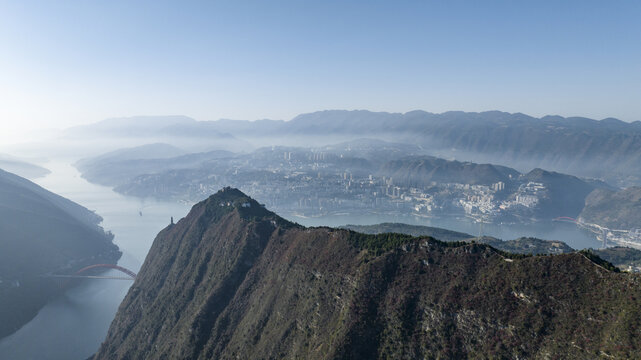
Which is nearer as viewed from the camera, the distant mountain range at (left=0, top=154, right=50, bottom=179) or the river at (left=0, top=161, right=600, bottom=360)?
the river at (left=0, top=161, right=600, bottom=360)

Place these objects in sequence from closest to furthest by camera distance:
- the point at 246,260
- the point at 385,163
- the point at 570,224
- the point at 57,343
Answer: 1. the point at 246,260
2. the point at 57,343
3. the point at 570,224
4. the point at 385,163

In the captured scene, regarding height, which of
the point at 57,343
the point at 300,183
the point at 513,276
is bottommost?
the point at 57,343

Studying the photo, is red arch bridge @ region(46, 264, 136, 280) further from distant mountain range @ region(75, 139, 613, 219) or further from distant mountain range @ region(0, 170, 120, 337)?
distant mountain range @ region(75, 139, 613, 219)

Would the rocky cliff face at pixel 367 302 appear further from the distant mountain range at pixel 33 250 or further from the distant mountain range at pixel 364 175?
the distant mountain range at pixel 364 175

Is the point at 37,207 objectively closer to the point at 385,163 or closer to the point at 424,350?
the point at 424,350

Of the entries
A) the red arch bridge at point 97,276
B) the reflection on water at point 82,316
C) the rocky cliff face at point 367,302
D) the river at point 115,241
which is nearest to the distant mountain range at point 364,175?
the river at point 115,241

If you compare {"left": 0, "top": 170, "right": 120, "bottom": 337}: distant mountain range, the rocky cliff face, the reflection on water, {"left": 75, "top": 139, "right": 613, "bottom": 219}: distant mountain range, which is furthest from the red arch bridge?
{"left": 75, "top": 139, "right": 613, "bottom": 219}: distant mountain range

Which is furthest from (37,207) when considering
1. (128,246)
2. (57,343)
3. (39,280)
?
(57,343)
